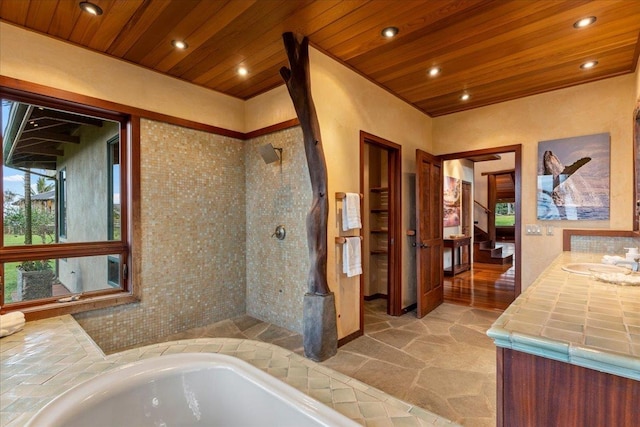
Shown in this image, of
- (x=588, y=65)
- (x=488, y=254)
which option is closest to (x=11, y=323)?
(x=588, y=65)

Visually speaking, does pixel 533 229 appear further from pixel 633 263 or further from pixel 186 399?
pixel 186 399

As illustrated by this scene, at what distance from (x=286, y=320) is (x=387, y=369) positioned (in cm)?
114

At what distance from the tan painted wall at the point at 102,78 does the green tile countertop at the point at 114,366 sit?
6.28 ft

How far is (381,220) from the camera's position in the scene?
4.48 meters

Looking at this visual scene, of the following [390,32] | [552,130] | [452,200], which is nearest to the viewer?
[390,32]

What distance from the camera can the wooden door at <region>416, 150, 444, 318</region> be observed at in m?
3.59

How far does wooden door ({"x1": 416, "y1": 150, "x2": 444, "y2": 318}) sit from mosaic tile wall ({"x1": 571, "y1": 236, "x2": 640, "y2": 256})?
1428 mm

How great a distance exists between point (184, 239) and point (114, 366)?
64.3 inches

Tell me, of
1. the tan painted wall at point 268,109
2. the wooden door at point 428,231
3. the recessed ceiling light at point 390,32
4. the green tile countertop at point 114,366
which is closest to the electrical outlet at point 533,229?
the wooden door at point 428,231

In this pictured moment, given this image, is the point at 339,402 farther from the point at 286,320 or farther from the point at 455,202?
the point at 455,202

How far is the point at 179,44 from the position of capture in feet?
7.87

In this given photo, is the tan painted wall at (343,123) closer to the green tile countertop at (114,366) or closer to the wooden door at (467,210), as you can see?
the green tile countertop at (114,366)

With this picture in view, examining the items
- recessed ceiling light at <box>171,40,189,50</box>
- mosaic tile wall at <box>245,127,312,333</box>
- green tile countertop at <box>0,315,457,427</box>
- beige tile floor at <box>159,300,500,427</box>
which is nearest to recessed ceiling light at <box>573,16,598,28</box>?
mosaic tile wall at <box>245,127,312,333</box>

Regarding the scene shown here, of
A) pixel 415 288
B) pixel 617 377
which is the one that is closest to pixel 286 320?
pixel 415 288
